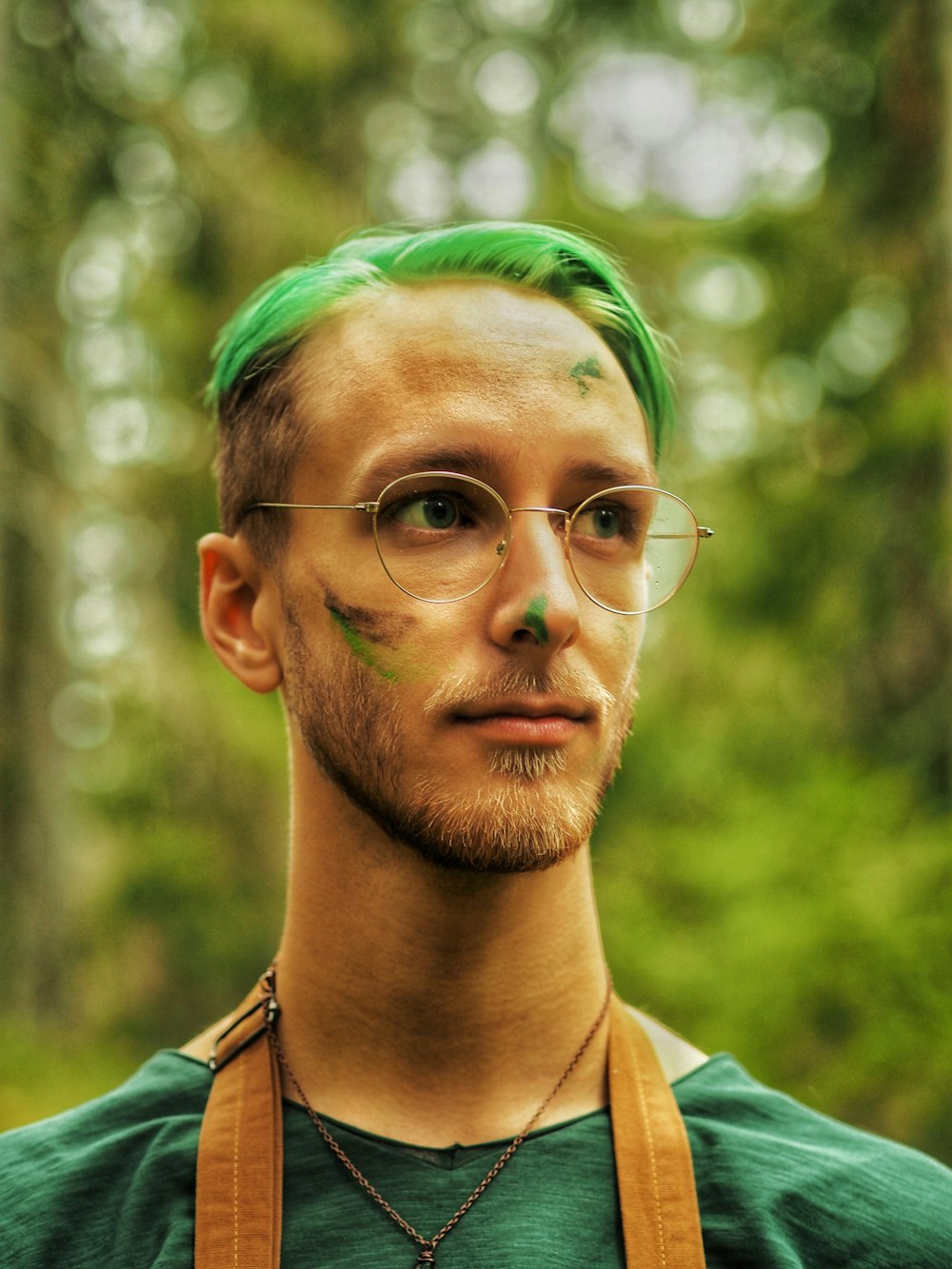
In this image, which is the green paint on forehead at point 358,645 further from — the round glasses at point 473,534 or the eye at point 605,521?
the eye at point 605,521

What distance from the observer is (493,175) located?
12.0 metres

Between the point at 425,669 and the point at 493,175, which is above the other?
the point at 493,175

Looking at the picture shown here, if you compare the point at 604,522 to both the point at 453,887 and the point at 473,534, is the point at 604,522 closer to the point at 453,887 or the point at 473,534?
the point at 473,534

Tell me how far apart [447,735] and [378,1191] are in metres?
0.76

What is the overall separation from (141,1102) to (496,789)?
0.94 meters

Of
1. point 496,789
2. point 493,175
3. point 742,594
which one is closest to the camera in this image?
point 496,789

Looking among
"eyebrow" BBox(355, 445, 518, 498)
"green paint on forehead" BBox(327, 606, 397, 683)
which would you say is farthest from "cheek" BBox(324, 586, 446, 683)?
"eyebrow" BBox(355, 445, 518, 498)

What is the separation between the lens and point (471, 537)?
220cm

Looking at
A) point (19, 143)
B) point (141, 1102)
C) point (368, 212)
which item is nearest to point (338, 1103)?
point (141, 1102)

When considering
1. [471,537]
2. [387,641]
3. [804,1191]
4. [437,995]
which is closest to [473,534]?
[471,537]

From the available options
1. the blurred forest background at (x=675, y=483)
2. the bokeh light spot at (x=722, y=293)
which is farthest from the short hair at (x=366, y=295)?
the bokeh light spot at (x=722, y=293)

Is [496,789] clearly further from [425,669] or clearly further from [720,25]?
[720,25]

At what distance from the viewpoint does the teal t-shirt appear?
6.88 ft

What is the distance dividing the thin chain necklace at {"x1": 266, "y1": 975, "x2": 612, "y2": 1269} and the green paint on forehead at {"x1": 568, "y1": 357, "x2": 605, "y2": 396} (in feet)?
3.62
